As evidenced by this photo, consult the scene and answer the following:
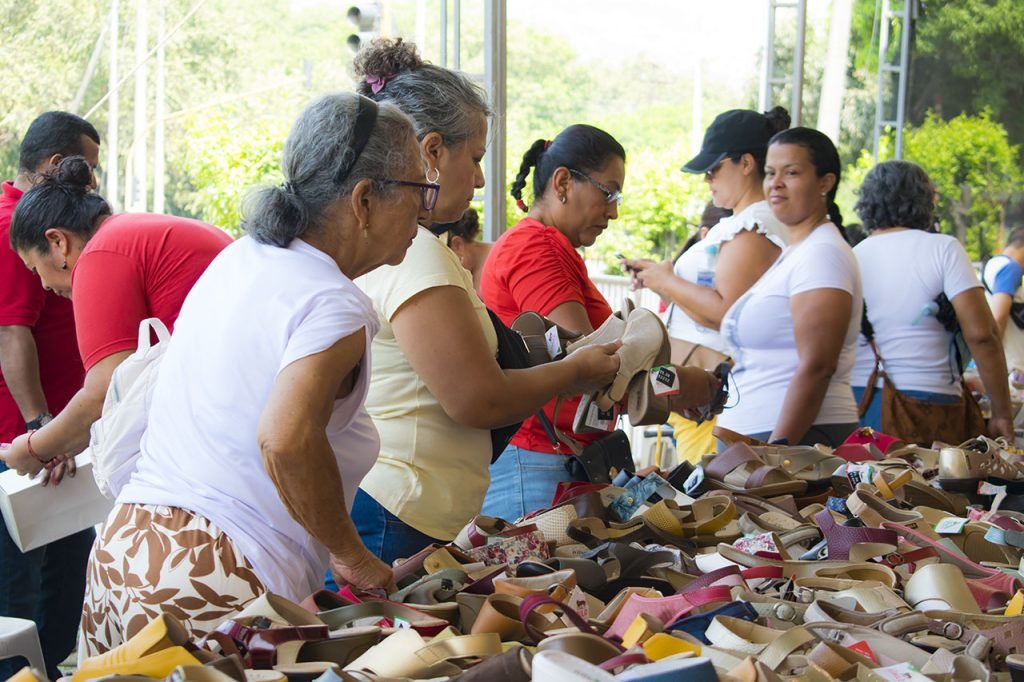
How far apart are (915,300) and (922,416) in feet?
1.18

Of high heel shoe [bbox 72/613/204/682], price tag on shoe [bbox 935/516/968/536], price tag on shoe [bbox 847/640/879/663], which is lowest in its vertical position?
price tag on shoe [bbox 935/516/968/536]

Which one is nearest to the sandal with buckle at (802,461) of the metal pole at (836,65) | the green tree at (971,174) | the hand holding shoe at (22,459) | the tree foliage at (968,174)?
the hand holding shoe at (22,459)

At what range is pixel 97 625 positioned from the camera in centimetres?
154

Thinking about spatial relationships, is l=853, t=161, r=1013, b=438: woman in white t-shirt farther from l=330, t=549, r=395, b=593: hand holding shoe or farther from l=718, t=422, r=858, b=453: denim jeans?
l=330, t=549, r=395, b=593: hand holding shoe

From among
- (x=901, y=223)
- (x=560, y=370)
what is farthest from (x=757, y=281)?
(x=560, y=370)

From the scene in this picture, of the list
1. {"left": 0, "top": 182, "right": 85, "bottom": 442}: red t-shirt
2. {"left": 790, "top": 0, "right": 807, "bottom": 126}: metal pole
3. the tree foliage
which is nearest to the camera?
{"left": 0, "top": 182, "right": 85, "bottom": 442}: red t-shirt

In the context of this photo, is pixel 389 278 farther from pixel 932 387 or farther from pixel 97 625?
pixel 932 387

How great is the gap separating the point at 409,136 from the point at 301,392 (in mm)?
443

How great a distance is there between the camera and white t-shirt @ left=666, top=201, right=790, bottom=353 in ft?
10.5

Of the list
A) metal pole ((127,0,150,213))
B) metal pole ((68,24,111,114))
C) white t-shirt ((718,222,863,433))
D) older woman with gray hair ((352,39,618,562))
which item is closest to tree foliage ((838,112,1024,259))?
metal pole ((127,0,150,213))

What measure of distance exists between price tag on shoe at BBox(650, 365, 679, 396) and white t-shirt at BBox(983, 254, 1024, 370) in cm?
396

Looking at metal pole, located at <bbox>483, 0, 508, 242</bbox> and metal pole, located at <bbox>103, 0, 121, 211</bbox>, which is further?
metal pole, located at <bbox>103, 0, 121, 211</bbox>

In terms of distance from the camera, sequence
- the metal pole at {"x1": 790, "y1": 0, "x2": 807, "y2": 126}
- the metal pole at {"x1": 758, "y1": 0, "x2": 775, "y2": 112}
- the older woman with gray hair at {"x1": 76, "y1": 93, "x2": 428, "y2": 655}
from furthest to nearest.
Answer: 1. the metal pole at {"x1": 758, "y1": 0, "x2": 775, "y2": 112}
2. the metal pole at {"x1": 790, "y1": 0, "x2": 807, "y2": 126}
3. the older woman with gray hair at {"x1": 76, "y1": 93, "x2": 428, "y2": 655}

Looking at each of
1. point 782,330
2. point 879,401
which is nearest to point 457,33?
point 782,330
